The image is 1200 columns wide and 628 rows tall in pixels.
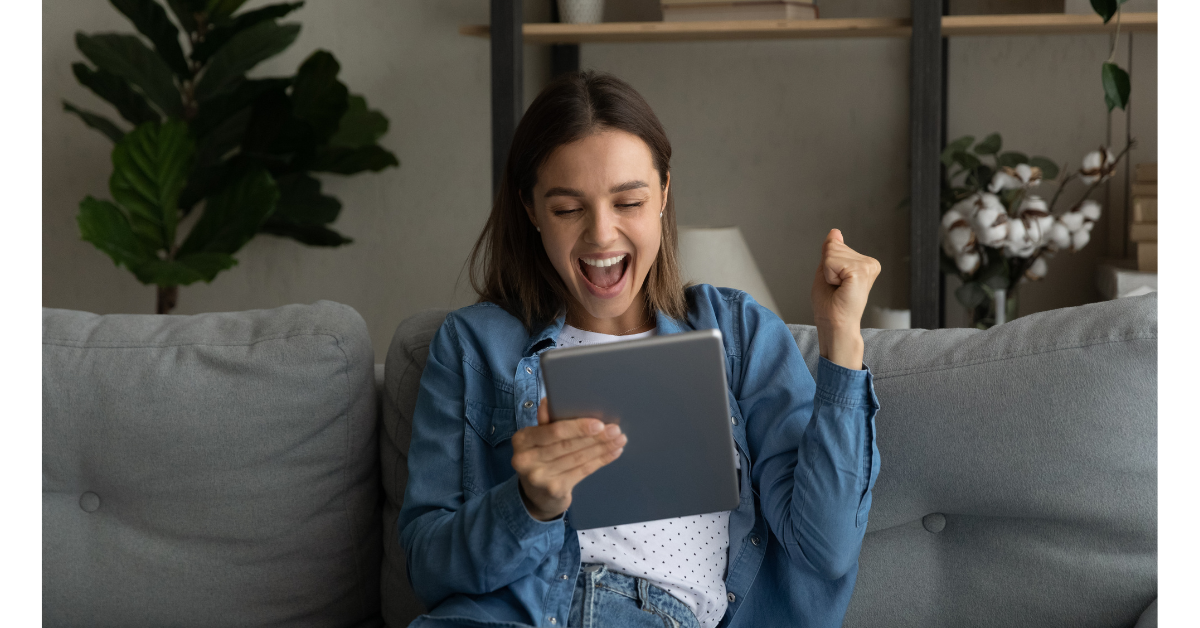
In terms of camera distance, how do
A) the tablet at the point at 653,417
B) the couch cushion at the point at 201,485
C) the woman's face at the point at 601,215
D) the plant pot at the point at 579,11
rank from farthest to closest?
1. the plant pot at the point at 579,11
2. the couch cushion at the point at 201,485
3. the woman's face at the point at 601,215
4. the tablet at the point at 653,417

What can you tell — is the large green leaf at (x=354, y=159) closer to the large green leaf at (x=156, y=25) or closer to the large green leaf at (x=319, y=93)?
the large green leaf at (x=319, y=93)

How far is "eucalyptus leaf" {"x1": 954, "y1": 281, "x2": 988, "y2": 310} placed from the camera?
2066mm

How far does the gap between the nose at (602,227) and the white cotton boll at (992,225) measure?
4.05 feet

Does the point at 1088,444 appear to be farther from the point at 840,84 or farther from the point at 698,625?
the point at 840,84

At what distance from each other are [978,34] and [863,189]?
49 centimetres

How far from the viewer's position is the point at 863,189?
8.02 ft

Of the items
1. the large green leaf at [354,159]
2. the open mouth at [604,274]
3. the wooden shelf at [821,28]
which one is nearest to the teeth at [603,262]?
the open mouth at [604,274]

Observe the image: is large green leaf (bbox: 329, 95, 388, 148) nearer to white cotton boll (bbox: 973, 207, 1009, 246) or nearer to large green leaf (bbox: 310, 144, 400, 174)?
large green leaf (bbox: 310, 144, 400, 174)

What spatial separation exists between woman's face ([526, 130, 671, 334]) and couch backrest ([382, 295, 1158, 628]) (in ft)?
1.14

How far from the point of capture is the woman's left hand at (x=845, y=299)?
3.28 ft

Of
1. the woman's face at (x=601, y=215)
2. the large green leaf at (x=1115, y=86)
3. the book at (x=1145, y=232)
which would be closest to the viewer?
Result: the woman's face at (x=601, y=215)

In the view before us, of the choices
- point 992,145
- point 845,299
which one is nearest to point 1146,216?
point 992,145

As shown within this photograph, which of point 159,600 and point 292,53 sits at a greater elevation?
point 292,53

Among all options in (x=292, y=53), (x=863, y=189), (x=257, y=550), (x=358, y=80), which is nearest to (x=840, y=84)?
(x=863, y=189)
